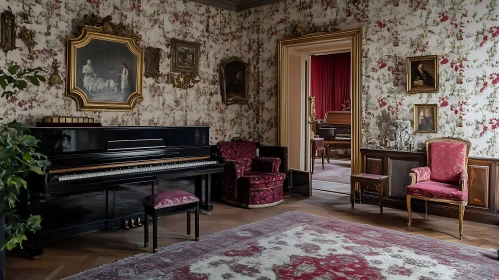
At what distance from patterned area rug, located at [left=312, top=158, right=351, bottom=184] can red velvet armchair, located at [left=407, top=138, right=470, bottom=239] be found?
2.87 m

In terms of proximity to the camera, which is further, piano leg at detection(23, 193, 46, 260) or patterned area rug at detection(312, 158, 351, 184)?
patterned area rug at detection(312, 158, 351, 184)

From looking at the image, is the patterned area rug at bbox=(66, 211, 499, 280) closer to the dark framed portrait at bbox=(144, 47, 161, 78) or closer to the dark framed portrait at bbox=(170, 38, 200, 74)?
the dark framed portrait at bbox=(144, 47, 161, 78)

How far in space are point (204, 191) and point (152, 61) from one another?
2.10 meters

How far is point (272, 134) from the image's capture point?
7168 millimetres

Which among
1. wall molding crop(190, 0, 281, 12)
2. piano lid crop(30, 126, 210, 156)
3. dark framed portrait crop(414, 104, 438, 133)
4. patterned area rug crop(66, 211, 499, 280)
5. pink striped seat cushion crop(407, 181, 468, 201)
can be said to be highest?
wall molding crop(190, 0, 281, 12)

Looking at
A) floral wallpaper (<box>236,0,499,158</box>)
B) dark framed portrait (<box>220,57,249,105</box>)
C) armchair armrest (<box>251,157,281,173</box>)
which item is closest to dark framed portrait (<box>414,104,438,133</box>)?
floral wallpaper (<box>236,0,499,158</box>)

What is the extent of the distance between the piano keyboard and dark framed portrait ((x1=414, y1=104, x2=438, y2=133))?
286 cm

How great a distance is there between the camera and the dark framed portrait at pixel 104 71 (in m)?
4.93

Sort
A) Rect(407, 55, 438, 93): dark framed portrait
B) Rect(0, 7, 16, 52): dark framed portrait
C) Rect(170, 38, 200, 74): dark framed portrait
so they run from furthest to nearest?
Rect(170, 38, 200, 74): dark framed portrait < Rect(407, 55, 438, 93): dark framed portrait < Rect(0, 7, 16, 52): dark framed portrait

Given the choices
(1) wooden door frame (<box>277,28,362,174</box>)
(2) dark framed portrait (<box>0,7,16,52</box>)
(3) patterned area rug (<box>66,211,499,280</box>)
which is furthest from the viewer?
(1) wooden door frame (<box>277,28,362,174</box>)

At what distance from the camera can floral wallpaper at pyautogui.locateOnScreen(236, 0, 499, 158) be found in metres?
4.88

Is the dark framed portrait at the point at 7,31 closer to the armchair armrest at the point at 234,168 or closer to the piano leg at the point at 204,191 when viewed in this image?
the piano leg at the point at 204,191

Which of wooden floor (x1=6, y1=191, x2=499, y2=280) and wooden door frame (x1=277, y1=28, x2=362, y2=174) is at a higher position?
wooden door frame (x1=277, y1=28, x2=362, y2=174)

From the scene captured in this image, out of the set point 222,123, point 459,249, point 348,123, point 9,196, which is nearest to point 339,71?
point 348,123
